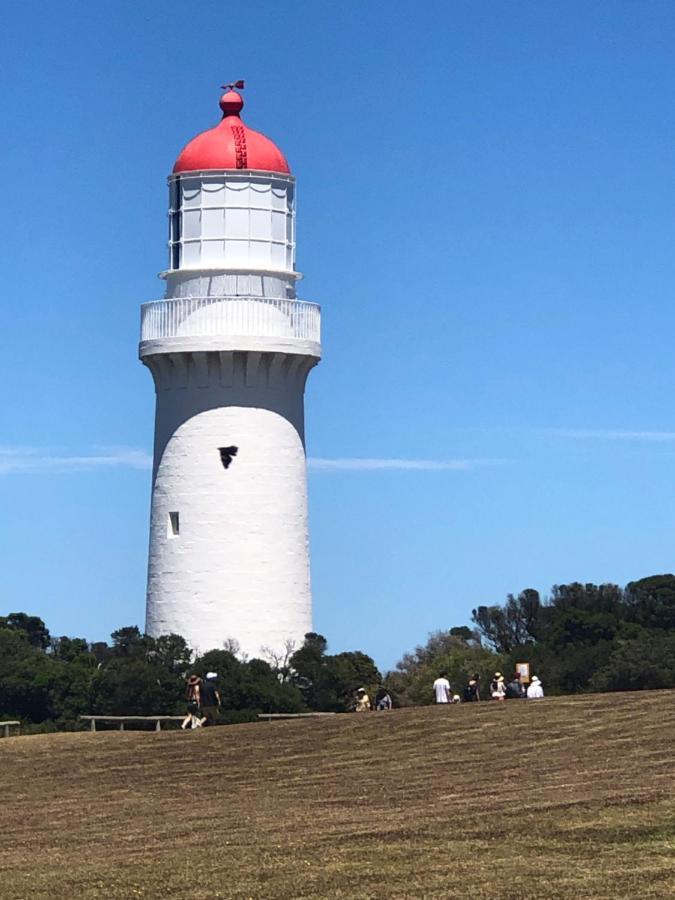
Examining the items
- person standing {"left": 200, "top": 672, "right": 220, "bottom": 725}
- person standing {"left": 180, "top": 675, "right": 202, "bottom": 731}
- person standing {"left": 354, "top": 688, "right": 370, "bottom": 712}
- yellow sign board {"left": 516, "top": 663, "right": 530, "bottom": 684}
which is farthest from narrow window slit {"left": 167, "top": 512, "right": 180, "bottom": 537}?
yellow sign board {"left": 516, "top": 663, "right": 530, "bottom": 684}

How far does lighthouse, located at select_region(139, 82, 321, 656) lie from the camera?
49844 mm

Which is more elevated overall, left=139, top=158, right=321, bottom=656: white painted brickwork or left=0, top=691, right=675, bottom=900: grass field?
left=139, top=158, right=321, bottom=656: white painted brickwork

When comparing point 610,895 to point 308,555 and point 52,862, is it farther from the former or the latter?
point 308,555

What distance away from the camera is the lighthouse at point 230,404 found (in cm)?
4984

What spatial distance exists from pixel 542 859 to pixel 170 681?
2603cm

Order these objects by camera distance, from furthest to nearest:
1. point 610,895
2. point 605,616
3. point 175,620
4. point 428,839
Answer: point 605,616 → point 175,620 → point 428,839 → point 610,895

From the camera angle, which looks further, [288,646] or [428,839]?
[288,646]

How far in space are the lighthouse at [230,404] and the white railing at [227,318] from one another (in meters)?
0.04

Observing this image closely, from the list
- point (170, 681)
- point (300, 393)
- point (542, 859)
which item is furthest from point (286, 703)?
point (542, 859)

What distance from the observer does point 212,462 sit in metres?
50.2

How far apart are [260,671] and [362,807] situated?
20316mm

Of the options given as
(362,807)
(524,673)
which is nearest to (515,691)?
(524,673)

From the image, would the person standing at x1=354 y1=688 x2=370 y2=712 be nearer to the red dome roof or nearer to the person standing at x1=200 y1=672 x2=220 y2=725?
the person standing at x1=200 y1=672 x2=220 y2=725

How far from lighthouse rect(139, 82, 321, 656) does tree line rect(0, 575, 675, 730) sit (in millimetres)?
1184
